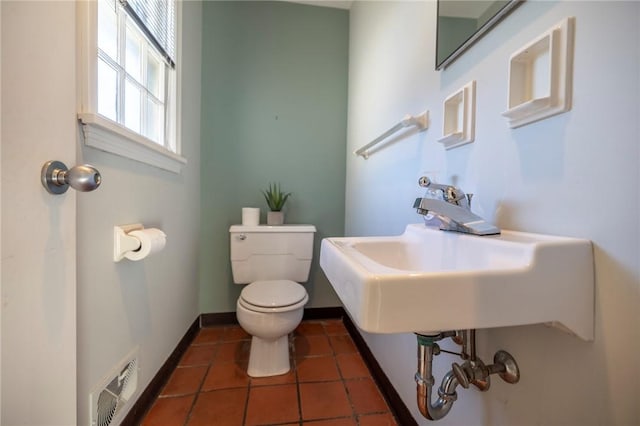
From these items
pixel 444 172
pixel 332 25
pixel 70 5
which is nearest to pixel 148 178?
pixel 70 5

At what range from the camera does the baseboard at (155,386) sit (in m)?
1.05

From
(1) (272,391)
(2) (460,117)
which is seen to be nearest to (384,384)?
(1) (272,391)

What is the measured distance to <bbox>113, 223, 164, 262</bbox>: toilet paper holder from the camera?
92 cm

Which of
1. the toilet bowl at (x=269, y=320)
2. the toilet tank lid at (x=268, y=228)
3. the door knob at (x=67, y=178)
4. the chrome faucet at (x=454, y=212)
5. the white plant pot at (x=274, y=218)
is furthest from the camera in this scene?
the white plant pot at (x=274, y=218)

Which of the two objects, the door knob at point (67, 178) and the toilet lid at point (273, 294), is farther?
the toilet lid at point (273, 294)

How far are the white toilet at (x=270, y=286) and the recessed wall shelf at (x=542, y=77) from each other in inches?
46.1

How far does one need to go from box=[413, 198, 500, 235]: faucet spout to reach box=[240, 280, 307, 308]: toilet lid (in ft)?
2.92

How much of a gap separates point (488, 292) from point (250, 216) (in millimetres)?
1539

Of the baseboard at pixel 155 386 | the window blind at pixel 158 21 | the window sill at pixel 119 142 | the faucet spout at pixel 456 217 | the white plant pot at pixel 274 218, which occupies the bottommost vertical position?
the baseboard at pixel 155 386

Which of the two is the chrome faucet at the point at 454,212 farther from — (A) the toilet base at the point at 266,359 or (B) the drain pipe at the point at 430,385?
(A) the toilet base at the point at 266,359

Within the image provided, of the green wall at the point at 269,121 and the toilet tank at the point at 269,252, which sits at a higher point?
the green wall at the point at 269,121

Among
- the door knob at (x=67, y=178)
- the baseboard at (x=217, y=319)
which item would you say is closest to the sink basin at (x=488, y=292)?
the door knob at (x=67, y=178)

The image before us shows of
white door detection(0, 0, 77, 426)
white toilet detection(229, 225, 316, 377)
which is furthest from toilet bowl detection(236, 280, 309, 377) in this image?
white door detection(0, 0, 77, 426)

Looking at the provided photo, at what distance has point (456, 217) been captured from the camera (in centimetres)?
66
